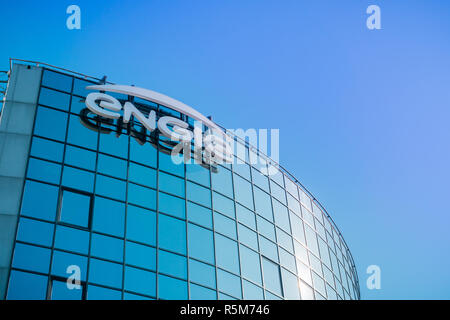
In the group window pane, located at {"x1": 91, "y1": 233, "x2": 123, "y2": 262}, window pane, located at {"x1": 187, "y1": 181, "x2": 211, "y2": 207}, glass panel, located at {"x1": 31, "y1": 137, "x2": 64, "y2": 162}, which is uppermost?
glass panel, located at {"x1": 31, "y1": 137, "x2": 64, "y2": 162}

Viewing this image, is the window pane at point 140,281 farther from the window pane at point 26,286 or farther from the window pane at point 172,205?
the window pane at point 172,205

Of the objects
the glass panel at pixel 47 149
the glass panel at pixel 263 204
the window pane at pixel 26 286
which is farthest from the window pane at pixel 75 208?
the glass panel at pixel 263 204

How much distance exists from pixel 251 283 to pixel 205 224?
399 centimetres

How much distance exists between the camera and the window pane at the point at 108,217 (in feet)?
103

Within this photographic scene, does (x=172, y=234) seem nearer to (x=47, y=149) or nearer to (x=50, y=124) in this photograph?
(x=47, y=149)

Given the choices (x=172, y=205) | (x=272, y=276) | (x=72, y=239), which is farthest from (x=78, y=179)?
(x=272, y=276)

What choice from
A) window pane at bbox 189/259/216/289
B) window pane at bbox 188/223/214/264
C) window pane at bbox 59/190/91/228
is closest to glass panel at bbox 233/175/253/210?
window pane at bbox 188/223/214/264

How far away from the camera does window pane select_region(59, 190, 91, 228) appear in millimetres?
31094

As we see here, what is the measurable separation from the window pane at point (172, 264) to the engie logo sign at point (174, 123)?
6.22 m

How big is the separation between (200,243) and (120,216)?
464cm

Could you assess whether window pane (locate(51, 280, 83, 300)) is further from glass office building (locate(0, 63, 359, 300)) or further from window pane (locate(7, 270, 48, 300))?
window pane (locate(7, 270, 48, 300))

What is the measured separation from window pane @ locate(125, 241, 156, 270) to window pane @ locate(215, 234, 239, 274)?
13.5 feet

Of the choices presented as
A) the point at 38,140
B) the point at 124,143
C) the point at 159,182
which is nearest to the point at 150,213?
the point at 159,182
